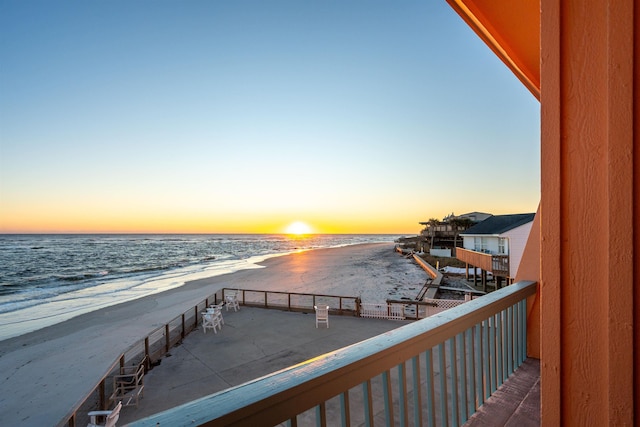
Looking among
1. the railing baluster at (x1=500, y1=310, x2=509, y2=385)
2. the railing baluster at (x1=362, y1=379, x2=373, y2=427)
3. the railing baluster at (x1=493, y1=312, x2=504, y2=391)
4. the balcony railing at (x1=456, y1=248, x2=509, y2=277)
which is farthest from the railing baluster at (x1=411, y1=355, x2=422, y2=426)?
the balcony railing at (x1=456, y1=248, x2=509, y2=277)

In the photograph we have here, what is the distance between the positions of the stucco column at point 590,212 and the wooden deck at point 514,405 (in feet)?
3.61

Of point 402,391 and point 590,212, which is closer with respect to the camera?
point 590,212

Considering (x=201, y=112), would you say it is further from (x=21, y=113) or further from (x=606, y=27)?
(x=606, y=27)

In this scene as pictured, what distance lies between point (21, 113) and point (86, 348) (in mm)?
10867

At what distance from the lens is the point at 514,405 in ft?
7.14

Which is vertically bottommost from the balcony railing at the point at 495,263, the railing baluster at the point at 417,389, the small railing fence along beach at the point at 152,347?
the small railing fence along beach at the point at 152,347

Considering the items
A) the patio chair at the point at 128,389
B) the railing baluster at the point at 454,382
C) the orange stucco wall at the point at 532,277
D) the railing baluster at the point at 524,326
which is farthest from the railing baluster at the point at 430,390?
the patio chair at the point at 128,389

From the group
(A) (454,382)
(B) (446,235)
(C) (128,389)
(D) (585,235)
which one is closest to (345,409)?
(A) (454,382)

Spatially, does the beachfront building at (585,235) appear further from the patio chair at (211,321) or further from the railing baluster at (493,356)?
the patio chair at (211,321)

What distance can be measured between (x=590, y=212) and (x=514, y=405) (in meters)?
1.89

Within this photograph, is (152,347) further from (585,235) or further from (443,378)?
(585,235)

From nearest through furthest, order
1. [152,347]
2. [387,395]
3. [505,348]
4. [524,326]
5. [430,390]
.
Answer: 1. [387,395]
2. [430,390]
3. [505,348]
4. [524,326]
5. [152,347]

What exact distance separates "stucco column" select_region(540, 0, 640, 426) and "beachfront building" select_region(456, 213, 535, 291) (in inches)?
395

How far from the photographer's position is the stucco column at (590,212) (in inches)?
37.5
